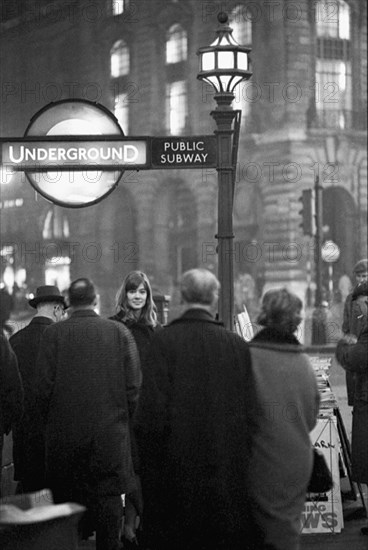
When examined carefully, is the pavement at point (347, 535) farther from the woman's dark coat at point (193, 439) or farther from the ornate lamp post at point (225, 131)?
the woman's dark coat at point (193, 439)

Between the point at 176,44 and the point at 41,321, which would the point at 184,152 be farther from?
the point at 176,44

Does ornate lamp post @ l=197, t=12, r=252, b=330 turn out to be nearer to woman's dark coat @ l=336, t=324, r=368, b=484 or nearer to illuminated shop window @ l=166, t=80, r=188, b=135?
woman's dark coat @ l=336, t=324, r=368, b=484

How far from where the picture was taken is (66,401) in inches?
270

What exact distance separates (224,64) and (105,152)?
1249 mm

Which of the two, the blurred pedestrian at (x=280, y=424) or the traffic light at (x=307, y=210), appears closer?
the blurred pedestrian at (x=280, y=424)

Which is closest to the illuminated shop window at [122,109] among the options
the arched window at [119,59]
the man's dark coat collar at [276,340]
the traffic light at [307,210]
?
the arched window at [119,59]

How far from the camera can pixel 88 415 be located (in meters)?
6.88

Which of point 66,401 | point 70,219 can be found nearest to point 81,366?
point 66,401

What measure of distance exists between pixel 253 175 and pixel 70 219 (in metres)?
8.68

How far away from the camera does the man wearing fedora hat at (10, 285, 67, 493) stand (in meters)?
8.09

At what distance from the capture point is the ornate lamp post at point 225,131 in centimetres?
923

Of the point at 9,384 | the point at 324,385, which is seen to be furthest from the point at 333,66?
the point at 9,384

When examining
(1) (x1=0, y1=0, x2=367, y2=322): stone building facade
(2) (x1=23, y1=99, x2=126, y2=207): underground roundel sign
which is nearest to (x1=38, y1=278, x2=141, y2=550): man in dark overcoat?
(2) (x1=23, y1=99, x2=126, y2=207): underground roundel sign

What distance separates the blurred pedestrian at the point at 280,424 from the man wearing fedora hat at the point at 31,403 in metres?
2.43
